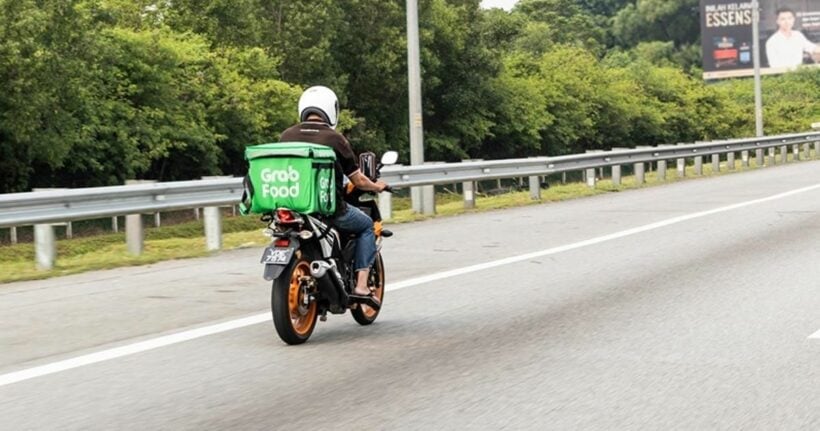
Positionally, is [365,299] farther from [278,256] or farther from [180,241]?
[180,241]

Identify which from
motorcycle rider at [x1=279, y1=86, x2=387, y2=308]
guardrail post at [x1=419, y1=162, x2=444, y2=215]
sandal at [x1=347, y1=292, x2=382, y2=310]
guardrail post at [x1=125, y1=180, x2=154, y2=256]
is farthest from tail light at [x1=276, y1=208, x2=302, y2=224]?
guardrail post at [x1=419, y1=162, x2=444, y2=215]

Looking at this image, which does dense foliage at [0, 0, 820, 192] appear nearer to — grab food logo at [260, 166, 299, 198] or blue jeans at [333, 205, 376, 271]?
blue jeans at [333, 205, 376, 271]

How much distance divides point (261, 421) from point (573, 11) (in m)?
124

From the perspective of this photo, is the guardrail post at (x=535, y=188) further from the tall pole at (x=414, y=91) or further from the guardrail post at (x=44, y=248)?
the guardrail post at (x=44, y=248)

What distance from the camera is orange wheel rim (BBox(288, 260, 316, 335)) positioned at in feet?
28.5

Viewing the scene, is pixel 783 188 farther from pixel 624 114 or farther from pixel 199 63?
pixel 624 114

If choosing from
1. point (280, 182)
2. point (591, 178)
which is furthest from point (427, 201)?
point (280, 182)

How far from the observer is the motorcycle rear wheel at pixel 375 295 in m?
9.70

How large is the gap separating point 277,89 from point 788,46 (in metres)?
62.8

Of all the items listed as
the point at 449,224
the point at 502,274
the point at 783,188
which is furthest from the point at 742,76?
the point at 502,274

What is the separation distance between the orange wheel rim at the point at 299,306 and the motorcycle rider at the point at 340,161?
0.43m

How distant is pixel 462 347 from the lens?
8.77 metres

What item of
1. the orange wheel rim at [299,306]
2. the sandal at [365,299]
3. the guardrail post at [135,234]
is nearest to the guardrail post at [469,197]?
the guardrail post at [135,234]

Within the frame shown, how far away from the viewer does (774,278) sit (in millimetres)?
12531
